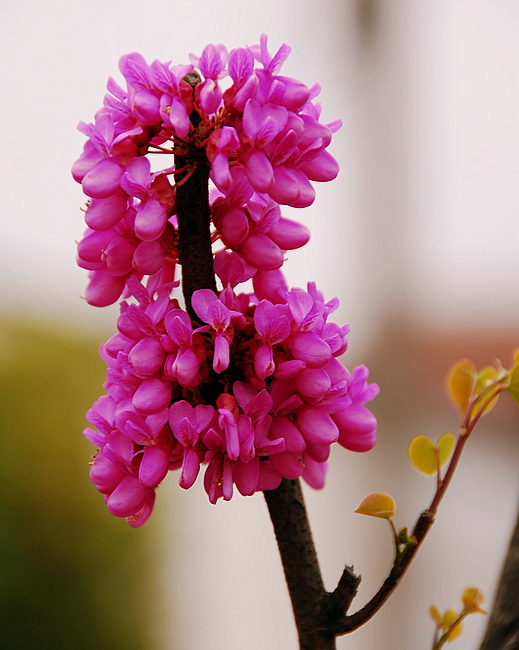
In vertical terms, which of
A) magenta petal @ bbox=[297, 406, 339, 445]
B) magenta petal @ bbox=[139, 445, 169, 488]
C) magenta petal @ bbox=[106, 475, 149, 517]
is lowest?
magenta petal @ bbox=[106, 475, 149, 517]

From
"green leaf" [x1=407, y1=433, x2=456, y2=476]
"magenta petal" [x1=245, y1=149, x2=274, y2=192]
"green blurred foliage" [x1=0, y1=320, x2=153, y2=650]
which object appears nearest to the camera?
"magenta petal" [x1=245, y1=149, x2=274, y2=192]

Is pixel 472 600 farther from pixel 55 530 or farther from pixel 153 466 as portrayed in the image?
pixel 55 530

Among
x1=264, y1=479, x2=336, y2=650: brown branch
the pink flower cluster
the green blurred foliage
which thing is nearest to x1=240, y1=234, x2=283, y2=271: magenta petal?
the pink flower cluster

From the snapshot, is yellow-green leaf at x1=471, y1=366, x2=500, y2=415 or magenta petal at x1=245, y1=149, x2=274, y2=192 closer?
magenta petal at x1=245, y1=149, x2=274, y2=192

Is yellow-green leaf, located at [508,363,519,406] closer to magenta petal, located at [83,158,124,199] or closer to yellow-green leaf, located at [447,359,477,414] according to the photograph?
yellow-green leaf, located at [447,359,477,414]

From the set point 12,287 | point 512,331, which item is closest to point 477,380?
point 12,287

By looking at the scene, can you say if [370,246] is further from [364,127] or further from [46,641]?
[46,641]

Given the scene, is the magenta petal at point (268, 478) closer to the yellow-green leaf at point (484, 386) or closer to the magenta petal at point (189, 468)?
the magenta petal at point (189, 468)
